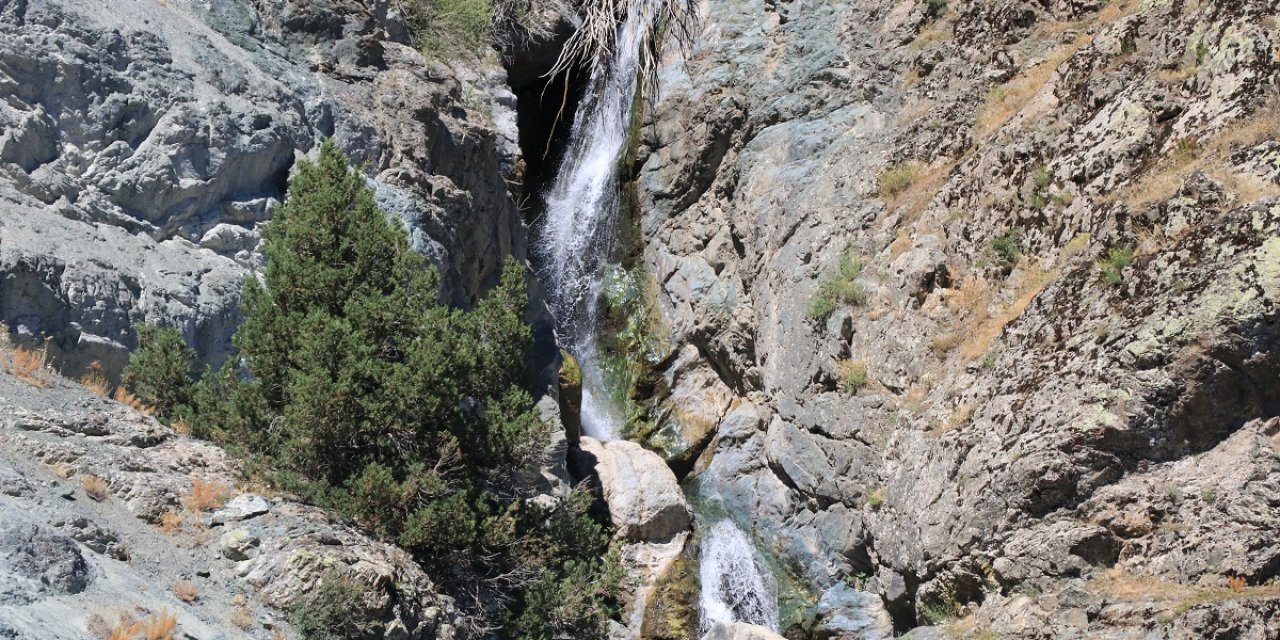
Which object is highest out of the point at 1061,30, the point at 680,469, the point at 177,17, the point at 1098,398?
the point at 177,17

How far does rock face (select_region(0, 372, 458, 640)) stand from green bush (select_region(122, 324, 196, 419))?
0.80 meters

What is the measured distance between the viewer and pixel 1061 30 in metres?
16.6

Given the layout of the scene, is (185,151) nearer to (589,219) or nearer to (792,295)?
(792,295)

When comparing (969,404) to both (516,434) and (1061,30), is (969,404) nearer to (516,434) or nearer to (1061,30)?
(516,434)

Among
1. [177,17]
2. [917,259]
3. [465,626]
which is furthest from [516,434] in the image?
[177,17]

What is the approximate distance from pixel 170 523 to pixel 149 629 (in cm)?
246

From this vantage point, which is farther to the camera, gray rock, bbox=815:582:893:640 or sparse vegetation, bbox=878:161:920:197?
sparse vegetation, bbox=878:161:920:197

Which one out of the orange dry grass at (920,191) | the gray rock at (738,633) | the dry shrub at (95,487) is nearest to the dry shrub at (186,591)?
the dry shrub at (95,487)

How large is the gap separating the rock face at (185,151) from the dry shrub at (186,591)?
4.55m

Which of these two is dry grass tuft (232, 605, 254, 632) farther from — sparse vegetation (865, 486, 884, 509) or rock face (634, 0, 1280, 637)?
sparse vegetation (865, 486, 884, 509)

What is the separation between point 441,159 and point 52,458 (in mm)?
10043

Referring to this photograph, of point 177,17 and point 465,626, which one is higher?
point 177,17

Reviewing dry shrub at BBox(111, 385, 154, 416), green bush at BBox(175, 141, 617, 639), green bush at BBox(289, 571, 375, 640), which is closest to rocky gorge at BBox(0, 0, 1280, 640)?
green bush at BBox(289, 571, 375, 640)

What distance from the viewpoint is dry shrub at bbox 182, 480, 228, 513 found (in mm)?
10820
